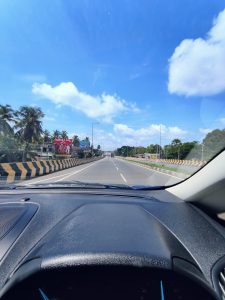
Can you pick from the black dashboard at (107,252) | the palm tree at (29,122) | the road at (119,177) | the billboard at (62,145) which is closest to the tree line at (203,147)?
the road at (119,177)

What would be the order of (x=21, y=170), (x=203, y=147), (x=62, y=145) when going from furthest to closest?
1. (x=21, y=170)
2. (x=62, y=145)
3. (x=203, y=147)

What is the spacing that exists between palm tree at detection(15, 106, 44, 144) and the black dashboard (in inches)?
98.2

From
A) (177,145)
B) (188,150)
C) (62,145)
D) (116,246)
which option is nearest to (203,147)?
(188,150)

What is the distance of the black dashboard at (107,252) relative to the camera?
1.53 m

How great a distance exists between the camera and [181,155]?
3.99 metres

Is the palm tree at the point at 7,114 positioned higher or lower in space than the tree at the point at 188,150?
higher

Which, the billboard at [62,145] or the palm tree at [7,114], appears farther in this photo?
the billboard at [62,145]

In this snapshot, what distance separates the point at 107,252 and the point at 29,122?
457 centimetres

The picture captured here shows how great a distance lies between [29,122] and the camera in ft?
19.5

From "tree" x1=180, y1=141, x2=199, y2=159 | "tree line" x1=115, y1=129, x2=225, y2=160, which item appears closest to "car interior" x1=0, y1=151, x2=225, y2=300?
"tree line" x1=115, y1=129, x2=225, y2=160

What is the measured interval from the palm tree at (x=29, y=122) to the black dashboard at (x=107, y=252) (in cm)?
250

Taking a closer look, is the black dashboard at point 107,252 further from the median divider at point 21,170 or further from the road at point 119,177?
the median divider at point 21,170

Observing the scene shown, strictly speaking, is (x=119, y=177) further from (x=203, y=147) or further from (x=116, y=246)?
(x=116, y=246)

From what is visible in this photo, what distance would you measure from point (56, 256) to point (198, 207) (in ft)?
5.90
